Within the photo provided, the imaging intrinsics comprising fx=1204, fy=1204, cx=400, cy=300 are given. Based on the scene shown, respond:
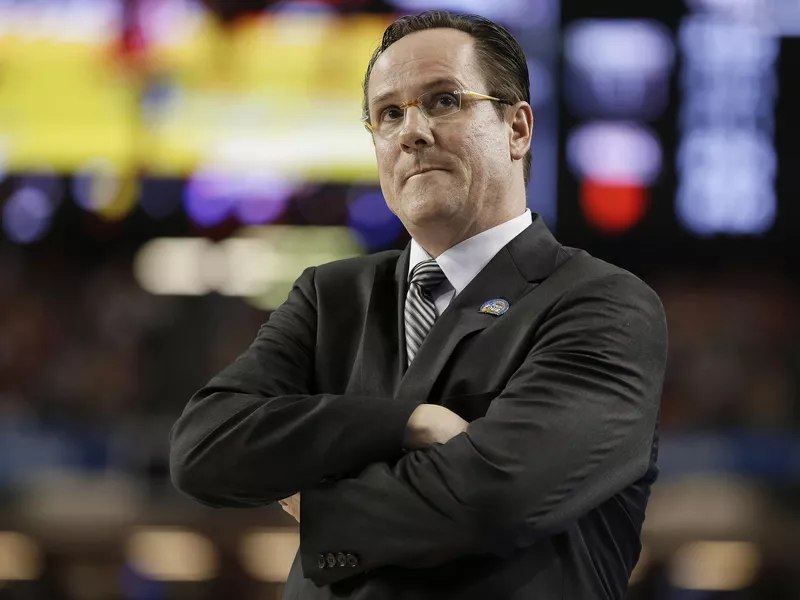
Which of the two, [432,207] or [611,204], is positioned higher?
[432,207]

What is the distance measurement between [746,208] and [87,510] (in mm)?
5397

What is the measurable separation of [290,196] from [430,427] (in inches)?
327

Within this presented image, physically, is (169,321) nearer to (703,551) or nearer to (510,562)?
(703,551)

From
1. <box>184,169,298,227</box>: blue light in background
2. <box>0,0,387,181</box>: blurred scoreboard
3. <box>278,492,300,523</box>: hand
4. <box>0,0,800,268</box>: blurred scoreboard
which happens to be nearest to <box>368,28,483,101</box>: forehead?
<box>278,492,300,523</box>: hand

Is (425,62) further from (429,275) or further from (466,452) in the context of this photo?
(466,452)

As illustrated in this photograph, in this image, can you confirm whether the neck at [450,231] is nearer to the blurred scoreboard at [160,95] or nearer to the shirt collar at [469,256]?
the shirt collar at [469,256]

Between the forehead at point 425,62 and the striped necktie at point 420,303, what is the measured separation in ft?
0.96

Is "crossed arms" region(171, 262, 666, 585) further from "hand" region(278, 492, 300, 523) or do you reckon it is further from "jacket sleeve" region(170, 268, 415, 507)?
Answer: "hand" region(278, 492, 300, 523)

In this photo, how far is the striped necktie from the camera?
198 cm

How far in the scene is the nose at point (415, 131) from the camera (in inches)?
76.9

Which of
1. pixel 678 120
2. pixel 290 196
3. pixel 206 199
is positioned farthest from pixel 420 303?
pixel 206 199

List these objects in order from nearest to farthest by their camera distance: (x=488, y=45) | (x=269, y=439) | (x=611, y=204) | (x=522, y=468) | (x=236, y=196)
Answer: (x=522, y=468), (x=269, y=439), (x=488, y=45), (x=611, y=204), (x=236, y=196)

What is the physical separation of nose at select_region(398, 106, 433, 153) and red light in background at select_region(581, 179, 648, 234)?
23.9 ft

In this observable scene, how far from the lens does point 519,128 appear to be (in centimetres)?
209
